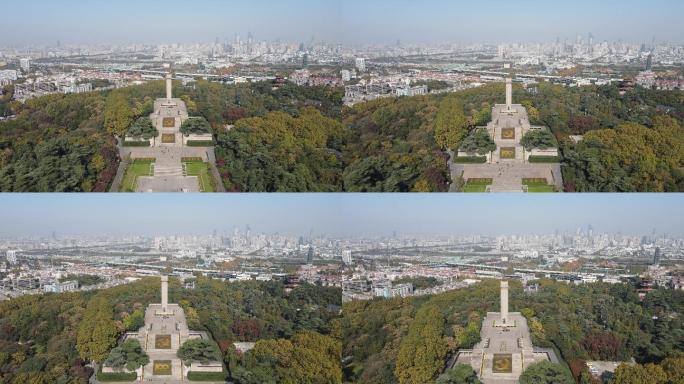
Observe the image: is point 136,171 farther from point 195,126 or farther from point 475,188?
point 475,188

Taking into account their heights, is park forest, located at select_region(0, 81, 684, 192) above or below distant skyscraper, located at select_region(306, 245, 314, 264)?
above

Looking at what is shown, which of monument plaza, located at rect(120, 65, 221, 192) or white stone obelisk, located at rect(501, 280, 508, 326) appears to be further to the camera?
white stone obelisk, located at rect(501, 280, 508, 326)

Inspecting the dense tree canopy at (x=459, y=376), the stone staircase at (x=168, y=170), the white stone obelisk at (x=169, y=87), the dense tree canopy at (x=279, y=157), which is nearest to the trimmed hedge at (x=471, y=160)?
the dense tree canopy at (x=279, y=157)

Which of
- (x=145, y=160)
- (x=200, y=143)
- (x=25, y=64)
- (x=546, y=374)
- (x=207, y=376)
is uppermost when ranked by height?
(x=25, y=64)

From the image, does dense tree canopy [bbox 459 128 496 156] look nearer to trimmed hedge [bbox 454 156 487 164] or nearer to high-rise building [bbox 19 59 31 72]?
trimmed hedge [bbox 454 156 487 164]

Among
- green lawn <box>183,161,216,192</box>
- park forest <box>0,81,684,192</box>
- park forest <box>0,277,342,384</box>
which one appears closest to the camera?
park forest <box>0,81,684,192</box>

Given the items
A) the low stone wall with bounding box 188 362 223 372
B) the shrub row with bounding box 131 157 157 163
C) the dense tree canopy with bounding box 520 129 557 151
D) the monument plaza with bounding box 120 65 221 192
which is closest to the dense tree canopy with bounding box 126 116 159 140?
the monument plaza with bounding box 120 65 221 192

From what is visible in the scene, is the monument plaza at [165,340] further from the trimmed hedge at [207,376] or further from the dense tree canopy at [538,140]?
the dense tree canopy at [538,140]

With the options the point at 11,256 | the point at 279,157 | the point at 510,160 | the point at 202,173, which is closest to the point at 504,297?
the point at 510,160
